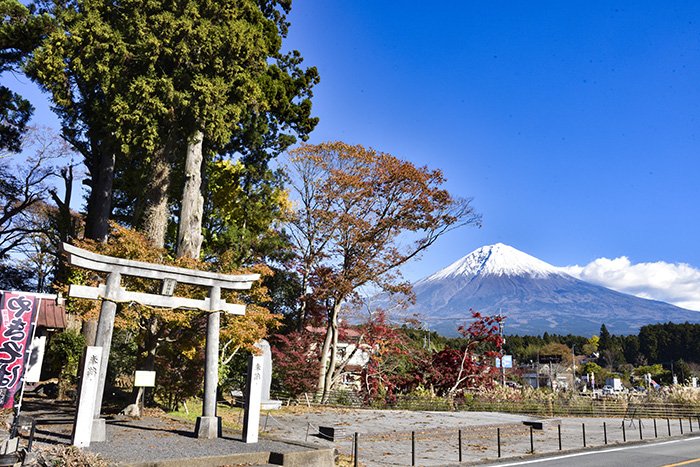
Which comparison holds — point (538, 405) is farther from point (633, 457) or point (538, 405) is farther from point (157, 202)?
point (157, 202)

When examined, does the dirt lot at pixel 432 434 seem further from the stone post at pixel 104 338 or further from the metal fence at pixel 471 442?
the stone post at pixel 104 338

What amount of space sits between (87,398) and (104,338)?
1.26 meters

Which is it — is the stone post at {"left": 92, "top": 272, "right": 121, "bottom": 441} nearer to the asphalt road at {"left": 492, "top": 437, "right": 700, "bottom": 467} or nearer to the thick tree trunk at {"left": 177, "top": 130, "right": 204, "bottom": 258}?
the thick tree trunk at {"left": 177, "top": 130, "right": 204, "bottom": 258}

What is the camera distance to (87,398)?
27.7 feet

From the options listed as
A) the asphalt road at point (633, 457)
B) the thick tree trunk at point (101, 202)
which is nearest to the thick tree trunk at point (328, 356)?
the thick tree trunk at point (101, 202)

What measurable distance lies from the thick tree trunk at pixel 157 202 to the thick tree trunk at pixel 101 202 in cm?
292

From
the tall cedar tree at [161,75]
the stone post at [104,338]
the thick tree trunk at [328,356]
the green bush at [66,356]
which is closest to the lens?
the stone post at [104,338]

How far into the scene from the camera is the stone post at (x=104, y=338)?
28.7 feet

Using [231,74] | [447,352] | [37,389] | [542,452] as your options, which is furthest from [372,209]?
[37,389]

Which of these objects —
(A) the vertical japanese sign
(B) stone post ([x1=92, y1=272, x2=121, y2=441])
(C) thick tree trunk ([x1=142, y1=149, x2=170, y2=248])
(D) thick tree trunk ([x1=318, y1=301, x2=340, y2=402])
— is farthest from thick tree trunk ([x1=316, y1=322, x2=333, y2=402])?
(A) the vertical japanese sign

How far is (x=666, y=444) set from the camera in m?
14.2

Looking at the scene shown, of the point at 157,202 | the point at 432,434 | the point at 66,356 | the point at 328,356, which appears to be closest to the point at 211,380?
the point at 432,434

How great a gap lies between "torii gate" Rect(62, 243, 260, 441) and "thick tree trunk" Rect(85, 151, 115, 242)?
8.49 metres

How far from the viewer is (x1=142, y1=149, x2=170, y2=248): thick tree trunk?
50.0 feet
